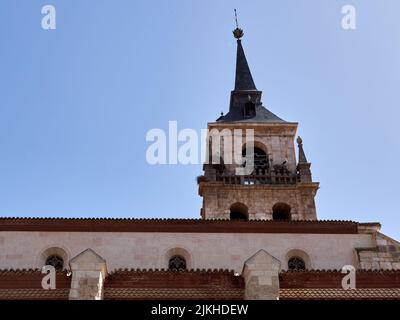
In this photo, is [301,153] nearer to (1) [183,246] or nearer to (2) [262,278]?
(1) [183,246]

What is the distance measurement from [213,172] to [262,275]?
10.6 metres

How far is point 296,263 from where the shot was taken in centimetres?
1747

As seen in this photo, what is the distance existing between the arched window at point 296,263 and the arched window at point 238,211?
5589mm

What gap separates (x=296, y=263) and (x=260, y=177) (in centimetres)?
690

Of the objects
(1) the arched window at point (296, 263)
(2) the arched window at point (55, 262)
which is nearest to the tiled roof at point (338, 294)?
(1) the arched window at point (296, 263)

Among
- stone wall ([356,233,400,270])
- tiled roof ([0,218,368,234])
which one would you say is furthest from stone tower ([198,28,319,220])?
stone wall ([356,233,400,270])

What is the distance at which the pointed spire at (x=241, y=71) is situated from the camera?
3259 centimetres

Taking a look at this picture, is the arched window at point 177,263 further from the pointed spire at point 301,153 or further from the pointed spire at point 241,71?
the pointed spire at point 241,71

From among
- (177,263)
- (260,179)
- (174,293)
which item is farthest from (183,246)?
(260,179)

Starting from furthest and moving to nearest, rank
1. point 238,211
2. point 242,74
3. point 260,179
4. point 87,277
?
point 242,74, point 260,179, point 238,211, point 87,277

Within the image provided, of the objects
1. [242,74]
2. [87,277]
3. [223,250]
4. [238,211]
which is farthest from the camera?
[242,74]

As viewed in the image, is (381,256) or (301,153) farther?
(301,153)

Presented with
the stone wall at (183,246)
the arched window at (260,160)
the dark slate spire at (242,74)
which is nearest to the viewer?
the stone wall at (183,246)
